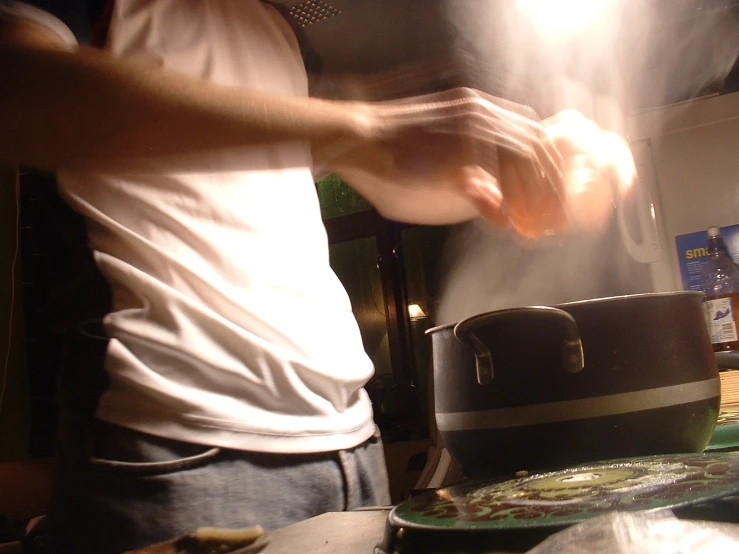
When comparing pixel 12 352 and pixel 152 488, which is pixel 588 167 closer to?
pixel 152 488

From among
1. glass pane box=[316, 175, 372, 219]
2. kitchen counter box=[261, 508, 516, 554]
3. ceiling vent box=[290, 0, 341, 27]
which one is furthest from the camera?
glass pane box=[316, 175, 372, 219]

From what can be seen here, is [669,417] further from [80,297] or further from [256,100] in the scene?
[80,297]

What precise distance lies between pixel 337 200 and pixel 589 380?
4.03ft

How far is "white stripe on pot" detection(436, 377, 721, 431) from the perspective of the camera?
0.39 m

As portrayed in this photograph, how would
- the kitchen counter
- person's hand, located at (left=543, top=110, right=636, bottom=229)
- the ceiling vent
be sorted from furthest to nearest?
the ceiling vent → person's hand, located at (left=543, top=110, right=636, bottom=229) → the kitchen counter

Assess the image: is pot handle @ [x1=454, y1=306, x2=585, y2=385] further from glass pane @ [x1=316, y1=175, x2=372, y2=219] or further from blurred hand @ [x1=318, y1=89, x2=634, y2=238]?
glass pane @ [x1=316, y1=175, x2=372, y2=219]

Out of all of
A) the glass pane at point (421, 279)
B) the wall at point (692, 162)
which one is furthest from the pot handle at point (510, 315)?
the wall at point (692, 162)

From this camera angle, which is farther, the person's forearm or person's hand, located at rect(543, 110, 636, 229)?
person's hand, located at rect(543, 110, 636, 229)

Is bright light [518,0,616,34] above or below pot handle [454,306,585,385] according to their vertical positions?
above

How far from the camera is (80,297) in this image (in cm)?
60

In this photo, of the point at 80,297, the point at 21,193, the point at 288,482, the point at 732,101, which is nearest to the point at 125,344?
the point at 80,297

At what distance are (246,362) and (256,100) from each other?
0.26 meters

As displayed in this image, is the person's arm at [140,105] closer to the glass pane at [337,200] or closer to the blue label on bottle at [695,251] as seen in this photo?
the glass pane at [337,200]

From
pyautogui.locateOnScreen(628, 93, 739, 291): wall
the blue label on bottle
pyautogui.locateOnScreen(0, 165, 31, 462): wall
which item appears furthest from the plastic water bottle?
pyautogui.locateOnScreen(0, 165, 31, 462): wall
